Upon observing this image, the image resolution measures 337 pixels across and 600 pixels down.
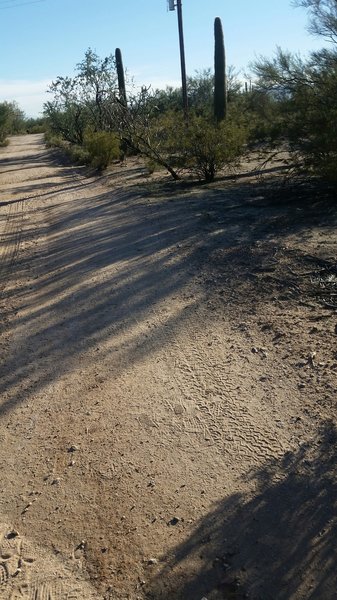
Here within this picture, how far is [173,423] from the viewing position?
4566 millimetres

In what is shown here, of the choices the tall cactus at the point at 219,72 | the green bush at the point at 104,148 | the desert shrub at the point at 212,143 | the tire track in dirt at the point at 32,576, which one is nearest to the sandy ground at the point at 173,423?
the tire track in dirt at the point at 32,576

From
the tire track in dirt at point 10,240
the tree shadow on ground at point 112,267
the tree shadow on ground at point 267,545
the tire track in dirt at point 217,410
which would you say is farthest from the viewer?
the tire track in dirt at point 10,240

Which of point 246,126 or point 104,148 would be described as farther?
point 104,148

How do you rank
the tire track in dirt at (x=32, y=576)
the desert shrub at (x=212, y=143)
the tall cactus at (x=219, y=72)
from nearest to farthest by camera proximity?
the tire track in dirt at (x=32, y=576), the desert shrub at (x=212, y=143), the tall cactus at (x=219, y=72)

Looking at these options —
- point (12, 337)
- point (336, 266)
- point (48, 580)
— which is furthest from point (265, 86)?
point (48, 580)

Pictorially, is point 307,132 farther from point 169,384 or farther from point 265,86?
point 169,384

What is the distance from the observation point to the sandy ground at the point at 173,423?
3.22 metres

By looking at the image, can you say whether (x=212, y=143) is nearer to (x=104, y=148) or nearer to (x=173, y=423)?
(x=104, y=148)

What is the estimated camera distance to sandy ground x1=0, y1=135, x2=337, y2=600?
10.6 feet

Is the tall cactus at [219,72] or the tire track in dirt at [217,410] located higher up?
the tall cactus at [219,72]

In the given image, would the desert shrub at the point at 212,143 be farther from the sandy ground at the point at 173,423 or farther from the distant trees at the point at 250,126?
the sandy ground at the point at 173,423

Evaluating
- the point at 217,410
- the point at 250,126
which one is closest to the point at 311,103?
the point at 250,126

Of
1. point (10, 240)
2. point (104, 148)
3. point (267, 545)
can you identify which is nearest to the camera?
point (267, 545)

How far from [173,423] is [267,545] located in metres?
1.46
